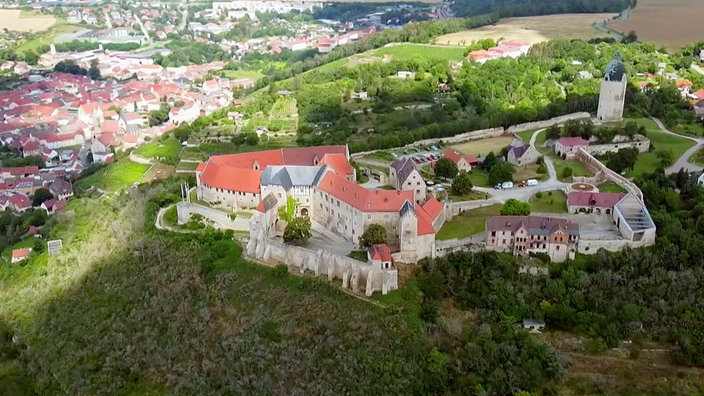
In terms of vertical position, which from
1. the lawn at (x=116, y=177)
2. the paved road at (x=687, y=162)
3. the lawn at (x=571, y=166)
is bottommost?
the lawn at (x=116, y=177)

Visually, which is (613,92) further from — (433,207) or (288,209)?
(288,209)

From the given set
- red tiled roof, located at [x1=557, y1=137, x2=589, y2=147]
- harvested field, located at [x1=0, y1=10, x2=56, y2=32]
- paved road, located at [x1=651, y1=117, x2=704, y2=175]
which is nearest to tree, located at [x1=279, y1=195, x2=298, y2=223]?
red tiled roof, located at [x1=557, y1=137, x2=589, y2=147]

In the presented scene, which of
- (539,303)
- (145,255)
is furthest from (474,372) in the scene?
(145,255)

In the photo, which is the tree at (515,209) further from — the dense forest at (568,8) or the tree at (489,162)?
the dense forest at (568,8)

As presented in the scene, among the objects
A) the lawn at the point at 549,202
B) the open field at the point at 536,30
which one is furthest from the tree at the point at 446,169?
the open field at the point at 536,30

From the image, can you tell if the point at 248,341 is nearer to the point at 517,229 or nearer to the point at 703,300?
the point at 517,229

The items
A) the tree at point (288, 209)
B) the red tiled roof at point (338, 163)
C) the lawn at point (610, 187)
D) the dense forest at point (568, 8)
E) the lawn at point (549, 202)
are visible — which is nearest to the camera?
the tree at point (288, 209)
